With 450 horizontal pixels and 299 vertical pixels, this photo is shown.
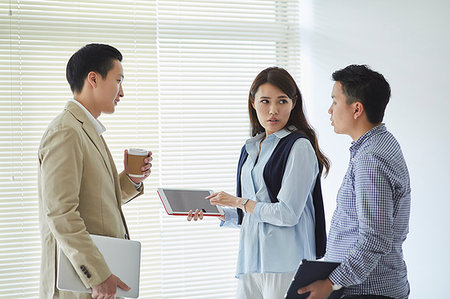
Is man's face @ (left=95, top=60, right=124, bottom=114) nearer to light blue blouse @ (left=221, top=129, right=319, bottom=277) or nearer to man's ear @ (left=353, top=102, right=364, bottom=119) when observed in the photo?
light blue blouse @ (left=221, top=129, right=319, bottom=277)

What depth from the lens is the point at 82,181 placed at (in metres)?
1.74

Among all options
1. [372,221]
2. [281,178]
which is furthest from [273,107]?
[372,221]

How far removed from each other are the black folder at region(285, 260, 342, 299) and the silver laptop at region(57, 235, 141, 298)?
0.60m

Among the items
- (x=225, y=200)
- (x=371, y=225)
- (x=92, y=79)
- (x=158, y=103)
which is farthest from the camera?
(x=158, y=103)

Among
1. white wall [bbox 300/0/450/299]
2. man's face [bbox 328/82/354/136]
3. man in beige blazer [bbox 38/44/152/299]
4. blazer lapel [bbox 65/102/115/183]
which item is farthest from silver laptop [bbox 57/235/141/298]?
white wall [bbox 300/0/450/299]

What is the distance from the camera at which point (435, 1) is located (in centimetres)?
260

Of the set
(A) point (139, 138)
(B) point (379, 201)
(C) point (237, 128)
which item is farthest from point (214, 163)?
(B) point (379, 201)

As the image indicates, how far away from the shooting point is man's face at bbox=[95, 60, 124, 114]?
73.6 inches

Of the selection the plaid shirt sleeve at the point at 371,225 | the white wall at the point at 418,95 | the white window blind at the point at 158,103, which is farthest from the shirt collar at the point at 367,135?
the white window blind at the point at 158,103

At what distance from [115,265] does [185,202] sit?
504 millimetres

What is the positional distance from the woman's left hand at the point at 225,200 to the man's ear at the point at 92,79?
0.70 meters

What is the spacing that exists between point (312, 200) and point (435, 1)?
52.7 inches

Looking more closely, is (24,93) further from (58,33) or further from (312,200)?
(312,200)

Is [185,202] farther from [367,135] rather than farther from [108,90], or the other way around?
[367,135]
